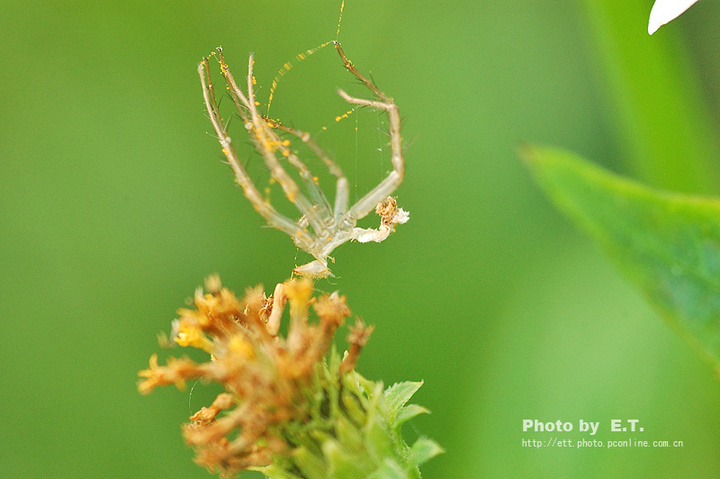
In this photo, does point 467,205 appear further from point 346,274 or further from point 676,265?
point 676,265

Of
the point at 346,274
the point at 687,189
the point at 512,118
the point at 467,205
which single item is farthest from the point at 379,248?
the point at 687,189

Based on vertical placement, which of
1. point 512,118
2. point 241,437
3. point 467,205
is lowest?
point 241,437

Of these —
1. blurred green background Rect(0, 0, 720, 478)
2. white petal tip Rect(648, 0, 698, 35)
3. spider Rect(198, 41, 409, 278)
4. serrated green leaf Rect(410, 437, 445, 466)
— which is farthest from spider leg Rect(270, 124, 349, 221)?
blurred green background Rect(0, 0, 720, 478)

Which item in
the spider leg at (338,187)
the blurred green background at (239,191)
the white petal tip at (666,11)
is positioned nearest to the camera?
the white petal tip at (666,11)

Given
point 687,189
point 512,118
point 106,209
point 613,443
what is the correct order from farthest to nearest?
point 106,209 < point 512,118 < point 687,189 < point 613,443

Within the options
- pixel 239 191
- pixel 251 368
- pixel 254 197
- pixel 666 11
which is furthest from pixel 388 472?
pixel 239 191

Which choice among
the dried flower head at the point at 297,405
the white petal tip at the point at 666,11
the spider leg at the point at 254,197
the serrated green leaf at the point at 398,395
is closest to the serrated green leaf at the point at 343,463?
the dried flower head at the point at 297,405

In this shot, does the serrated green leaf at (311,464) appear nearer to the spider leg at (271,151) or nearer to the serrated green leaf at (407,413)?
the serrated green leaf at (407,413)
